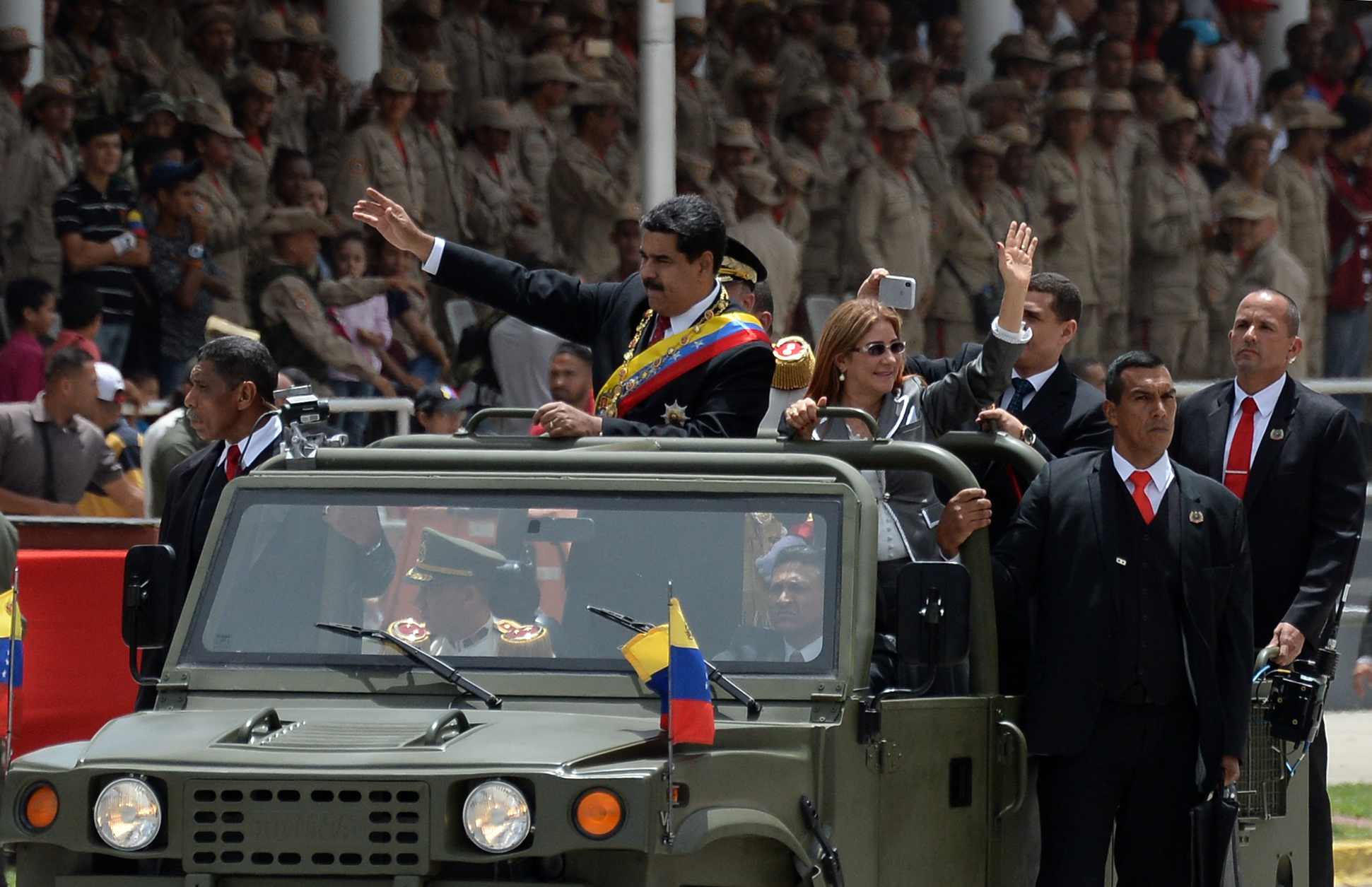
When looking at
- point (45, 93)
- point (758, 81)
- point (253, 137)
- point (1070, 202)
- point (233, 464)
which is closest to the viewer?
point (233, 464)

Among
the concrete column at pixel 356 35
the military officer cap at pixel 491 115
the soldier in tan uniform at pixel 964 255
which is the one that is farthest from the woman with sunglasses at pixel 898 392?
the soldier in tan uniform at pixel 964 255

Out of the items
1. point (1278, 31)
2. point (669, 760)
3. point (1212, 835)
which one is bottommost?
point (1212, 835)

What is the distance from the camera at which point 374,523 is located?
544 cm

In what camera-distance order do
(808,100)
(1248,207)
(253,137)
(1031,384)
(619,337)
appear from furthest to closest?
(1248,207), (808,100), (253,137), (1031,384), (619,337)

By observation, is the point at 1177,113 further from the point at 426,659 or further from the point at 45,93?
the point at 426,659

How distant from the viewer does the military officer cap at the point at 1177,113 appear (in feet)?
57.6

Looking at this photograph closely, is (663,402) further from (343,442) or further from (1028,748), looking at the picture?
(1028,748)

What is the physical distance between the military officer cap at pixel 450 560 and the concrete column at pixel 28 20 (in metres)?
8.22

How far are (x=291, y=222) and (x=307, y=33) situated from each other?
1.80m

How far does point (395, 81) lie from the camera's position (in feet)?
44.8

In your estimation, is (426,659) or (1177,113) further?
(1177,113)

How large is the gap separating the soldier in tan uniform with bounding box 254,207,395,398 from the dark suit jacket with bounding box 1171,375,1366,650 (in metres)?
6.63

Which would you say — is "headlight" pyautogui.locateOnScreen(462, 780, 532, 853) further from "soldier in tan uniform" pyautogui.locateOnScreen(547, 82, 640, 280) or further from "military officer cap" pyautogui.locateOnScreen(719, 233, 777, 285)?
"soldier in tan uniform" pyautogui.locateOnScreen(547, 82, 640, 280)

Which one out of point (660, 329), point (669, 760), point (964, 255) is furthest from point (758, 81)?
point (669, 760)
